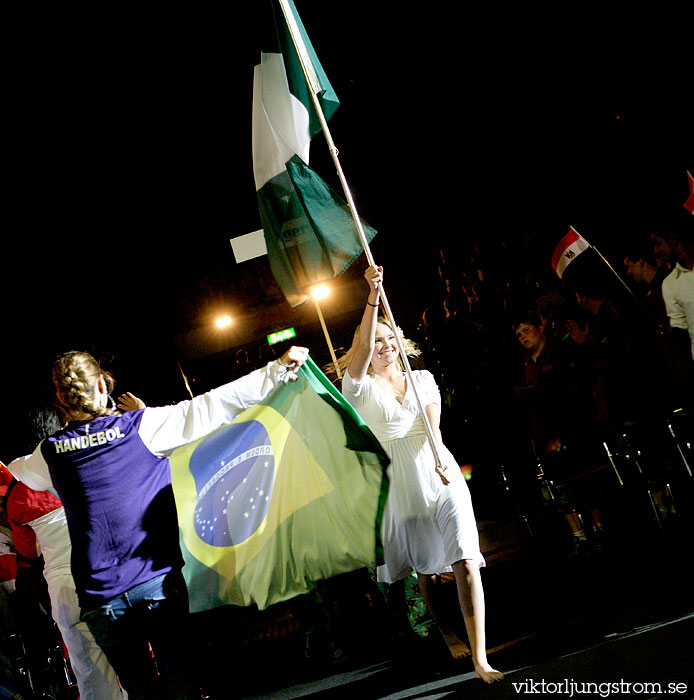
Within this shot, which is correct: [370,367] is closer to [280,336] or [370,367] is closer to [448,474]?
[448,474]

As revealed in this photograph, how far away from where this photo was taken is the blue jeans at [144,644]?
7.52ft

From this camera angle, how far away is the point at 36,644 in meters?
4.97

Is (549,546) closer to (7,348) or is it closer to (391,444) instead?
(391,444)

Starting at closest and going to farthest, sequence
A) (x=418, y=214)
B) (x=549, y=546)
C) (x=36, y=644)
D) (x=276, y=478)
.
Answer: (x=276, y=478) < (x=36, y=644) < (x=549, y=546) < (x=418, y=214)

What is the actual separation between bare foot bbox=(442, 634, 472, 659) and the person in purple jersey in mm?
1688

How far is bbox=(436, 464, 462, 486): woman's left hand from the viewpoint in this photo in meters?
3.12

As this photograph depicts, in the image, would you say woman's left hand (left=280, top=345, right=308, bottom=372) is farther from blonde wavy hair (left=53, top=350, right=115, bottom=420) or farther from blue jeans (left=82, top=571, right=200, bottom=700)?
blue jeans (left=82, top=571, right=200, bottom=700)

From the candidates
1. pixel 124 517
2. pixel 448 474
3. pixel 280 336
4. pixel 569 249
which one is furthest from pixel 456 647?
pixel 280 336

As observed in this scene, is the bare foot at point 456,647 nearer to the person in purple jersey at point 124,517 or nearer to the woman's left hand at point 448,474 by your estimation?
the woman's left hand at point 448,474

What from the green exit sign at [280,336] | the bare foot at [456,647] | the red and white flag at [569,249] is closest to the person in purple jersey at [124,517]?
the bare foot at [456,647]

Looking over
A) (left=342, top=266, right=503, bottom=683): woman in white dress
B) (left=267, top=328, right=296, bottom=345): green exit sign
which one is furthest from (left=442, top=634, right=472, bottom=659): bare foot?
(left=267, top=328, right=296, bottom=345): green exit sign

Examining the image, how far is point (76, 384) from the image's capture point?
8.42ft

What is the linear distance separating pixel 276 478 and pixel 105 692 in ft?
5.13

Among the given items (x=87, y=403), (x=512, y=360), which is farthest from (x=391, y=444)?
(x=512, y=360)
